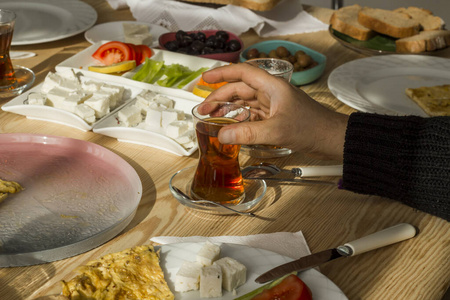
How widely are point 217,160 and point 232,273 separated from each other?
312mm

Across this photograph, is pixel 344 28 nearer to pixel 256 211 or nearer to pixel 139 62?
pixel 139 62

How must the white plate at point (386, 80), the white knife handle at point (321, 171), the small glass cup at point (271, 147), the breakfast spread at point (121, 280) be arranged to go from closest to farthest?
the breakfast spread at point (121, 280), the white knife handle at point (321, 171), the small glass cup at point (271, 147), the white plate at point (386, 80)

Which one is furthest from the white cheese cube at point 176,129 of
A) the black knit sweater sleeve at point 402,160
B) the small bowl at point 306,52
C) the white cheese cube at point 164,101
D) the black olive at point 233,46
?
the black olive at point 233,46

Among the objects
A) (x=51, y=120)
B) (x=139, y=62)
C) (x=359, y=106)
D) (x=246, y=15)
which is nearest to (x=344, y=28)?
(x=246, y=15)

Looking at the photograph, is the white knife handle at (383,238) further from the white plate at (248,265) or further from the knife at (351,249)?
the white plate at (248,265)

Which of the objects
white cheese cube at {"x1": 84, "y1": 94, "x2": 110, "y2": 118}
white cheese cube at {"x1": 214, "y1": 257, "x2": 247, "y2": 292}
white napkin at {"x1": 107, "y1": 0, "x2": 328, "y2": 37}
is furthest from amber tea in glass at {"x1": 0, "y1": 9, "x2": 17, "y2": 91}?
white cheese cube at {"x1": 214, "y1": 257, "x2": 247, "y2": 292}

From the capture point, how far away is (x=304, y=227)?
113cm

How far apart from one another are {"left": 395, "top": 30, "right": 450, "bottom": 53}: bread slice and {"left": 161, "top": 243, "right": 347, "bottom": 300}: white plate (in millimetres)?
1307

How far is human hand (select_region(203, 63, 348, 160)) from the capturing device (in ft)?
3.92

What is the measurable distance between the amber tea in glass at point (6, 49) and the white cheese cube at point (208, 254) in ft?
3.07

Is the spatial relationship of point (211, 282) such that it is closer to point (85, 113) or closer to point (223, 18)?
point (85, 113)

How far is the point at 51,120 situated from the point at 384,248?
93 centimetres

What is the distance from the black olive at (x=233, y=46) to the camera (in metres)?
1.92

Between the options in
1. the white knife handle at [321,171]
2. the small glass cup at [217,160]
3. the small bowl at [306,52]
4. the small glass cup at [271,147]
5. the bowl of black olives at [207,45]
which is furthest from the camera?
the bowl of black olives at [207,45]
